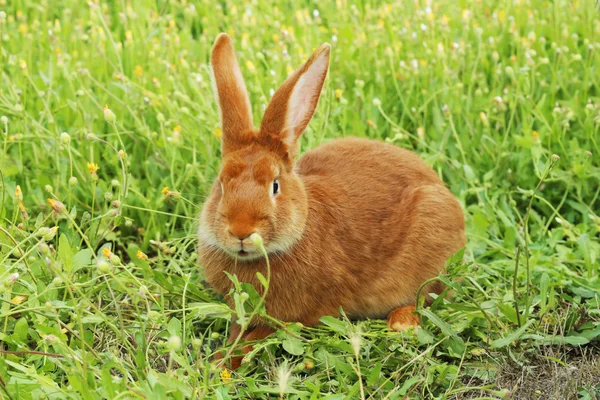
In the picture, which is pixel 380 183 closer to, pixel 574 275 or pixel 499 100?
pixel 574 275

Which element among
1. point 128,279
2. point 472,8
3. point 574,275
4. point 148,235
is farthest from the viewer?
point 472,8

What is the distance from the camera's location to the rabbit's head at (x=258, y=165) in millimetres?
3361

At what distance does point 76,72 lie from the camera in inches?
202

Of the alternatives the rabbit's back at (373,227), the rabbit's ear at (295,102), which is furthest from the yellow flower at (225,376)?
the rabbit's ear at (295,102)

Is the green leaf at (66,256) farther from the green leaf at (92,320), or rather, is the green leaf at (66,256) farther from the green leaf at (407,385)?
the green leaf at (407,385)

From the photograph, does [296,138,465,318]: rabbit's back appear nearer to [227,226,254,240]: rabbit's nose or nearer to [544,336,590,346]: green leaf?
[227,226,254,240]: rabbit's nose

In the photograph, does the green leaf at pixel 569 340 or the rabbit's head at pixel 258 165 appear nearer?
the rabbit's head at pixel 258 165

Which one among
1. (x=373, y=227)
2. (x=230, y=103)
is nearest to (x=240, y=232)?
(x=230, y=103)

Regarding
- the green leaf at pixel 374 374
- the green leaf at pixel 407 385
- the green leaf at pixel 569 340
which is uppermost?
the green leaf at pixel 374 374

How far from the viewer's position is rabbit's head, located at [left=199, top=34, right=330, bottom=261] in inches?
132

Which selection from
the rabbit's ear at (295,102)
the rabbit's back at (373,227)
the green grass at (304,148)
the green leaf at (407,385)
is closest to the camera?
the green leaf at (407,385)

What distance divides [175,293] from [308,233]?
2.10 feet

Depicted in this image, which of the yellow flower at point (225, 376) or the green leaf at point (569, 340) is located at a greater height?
the yellow flower at point (225, 376)

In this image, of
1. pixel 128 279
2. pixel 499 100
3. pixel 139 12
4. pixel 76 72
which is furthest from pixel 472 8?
pixel 128 279
